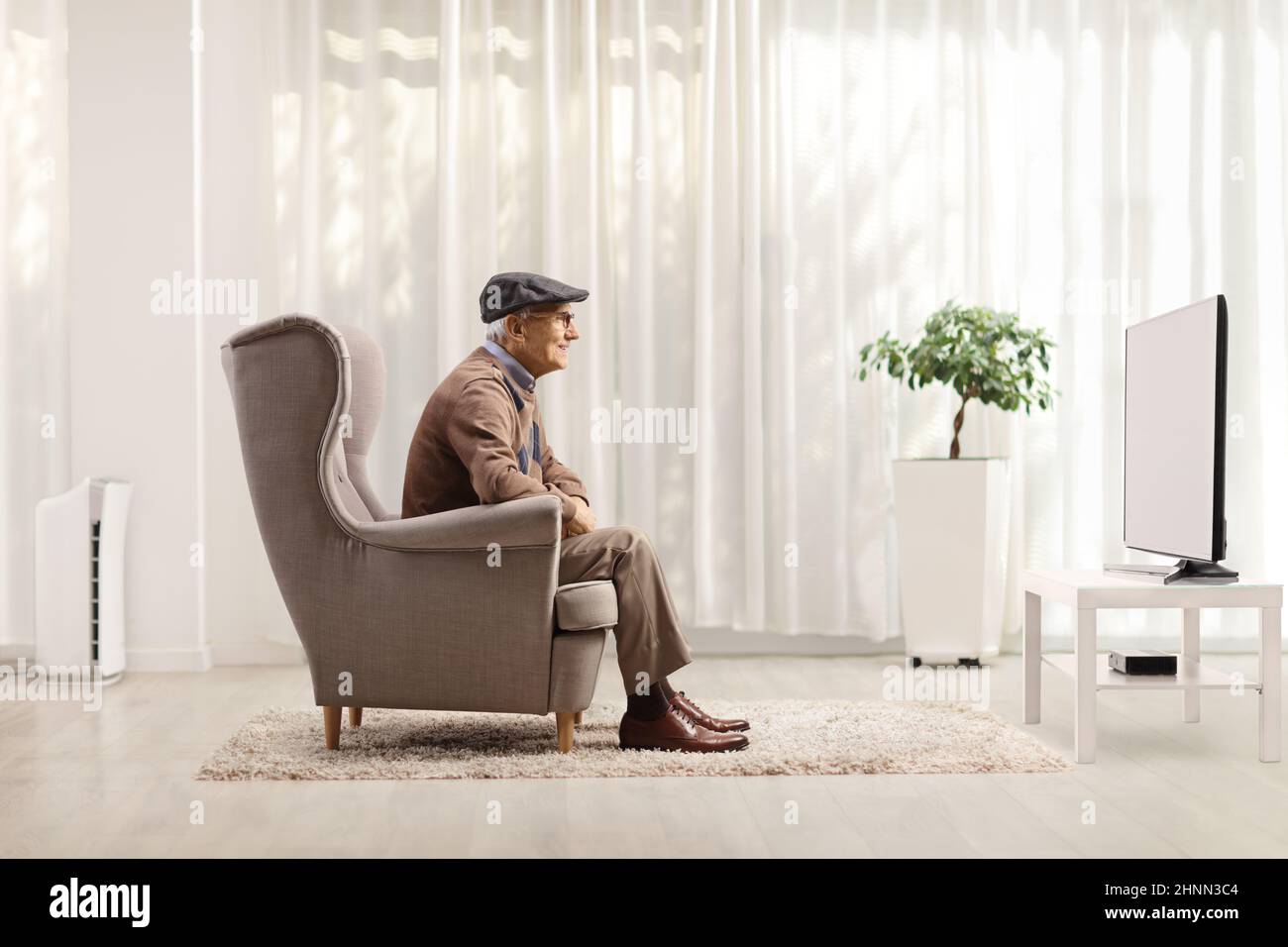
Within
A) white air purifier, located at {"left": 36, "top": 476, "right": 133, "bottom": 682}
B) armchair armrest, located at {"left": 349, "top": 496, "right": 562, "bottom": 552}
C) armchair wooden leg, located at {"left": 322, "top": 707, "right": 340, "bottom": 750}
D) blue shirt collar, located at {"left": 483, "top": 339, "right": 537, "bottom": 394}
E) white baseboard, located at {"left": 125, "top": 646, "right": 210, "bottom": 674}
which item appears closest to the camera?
armchair armrest, located at {"left": 349, "top": 496, "right": 562, "bottom": 552}

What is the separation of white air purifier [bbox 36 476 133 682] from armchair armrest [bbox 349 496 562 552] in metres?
1.67

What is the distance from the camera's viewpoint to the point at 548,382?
4406mm

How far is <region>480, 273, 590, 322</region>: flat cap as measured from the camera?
3.00 metres

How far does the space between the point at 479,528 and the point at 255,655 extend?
6.68 feet

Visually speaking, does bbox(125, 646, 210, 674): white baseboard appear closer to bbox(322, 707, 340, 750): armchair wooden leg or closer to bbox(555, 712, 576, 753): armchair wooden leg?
bbox(322, 707, 340, 750): armchair wooden leg

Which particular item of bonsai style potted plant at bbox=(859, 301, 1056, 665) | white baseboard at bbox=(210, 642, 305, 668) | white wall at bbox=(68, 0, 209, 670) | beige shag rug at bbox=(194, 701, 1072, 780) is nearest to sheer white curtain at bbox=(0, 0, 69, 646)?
white wall at bbox=(68, 0, 209, 670)

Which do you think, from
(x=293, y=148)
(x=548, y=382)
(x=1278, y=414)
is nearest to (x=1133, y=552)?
(x=1278, y=414)

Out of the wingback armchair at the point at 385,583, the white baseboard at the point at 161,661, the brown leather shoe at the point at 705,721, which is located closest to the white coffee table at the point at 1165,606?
the brown leather shoe at the point at 705,721

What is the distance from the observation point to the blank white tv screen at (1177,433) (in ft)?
9.16

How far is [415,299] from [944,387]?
1995 mm

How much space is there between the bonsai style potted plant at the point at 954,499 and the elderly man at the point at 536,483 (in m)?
1.37

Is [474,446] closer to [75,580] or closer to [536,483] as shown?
[536,483]

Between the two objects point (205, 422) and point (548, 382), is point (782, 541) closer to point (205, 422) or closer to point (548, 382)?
point (548, 382)

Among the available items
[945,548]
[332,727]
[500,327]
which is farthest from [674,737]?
[945,548]
